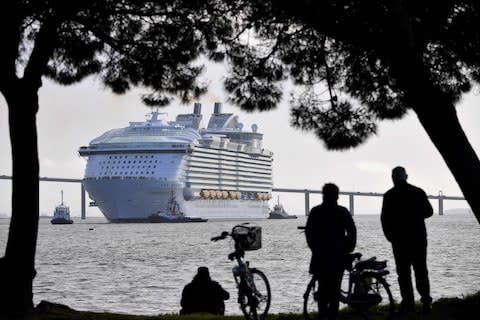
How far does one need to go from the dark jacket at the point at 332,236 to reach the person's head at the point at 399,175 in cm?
83

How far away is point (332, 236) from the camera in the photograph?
22.2 ft

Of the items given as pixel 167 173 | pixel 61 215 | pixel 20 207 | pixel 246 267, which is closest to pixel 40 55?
A: pixel 20 207

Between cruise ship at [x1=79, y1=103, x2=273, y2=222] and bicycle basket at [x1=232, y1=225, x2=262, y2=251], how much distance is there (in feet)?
270

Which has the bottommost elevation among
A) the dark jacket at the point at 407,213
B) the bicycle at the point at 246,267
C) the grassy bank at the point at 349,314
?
the grassy bank at the point at 349,314

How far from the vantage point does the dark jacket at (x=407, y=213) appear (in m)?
7.40

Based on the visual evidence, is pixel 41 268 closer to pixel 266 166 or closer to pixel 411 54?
pixel 411 54

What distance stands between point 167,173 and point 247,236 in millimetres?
83701

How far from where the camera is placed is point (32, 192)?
8.37 metres

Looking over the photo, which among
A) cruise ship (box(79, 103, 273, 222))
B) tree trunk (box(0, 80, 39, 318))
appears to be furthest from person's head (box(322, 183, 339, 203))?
cruise ship (box(79, 103, 273, 222))

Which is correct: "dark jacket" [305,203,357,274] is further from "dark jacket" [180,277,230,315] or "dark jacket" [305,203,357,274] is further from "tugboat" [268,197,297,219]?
"tugboat" [268,197,297,219]

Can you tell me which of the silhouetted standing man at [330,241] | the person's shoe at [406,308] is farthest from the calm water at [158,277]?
the silhouetted standing man at [330,241]

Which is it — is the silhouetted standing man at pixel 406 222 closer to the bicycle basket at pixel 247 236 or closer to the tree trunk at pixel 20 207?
the bicycle basket at pixel 247 236

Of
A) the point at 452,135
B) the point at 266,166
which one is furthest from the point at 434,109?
the point at 266,166

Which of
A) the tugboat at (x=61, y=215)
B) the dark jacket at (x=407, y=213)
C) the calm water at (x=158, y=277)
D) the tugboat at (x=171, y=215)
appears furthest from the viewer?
the tugboat at (x=61, y=215)
